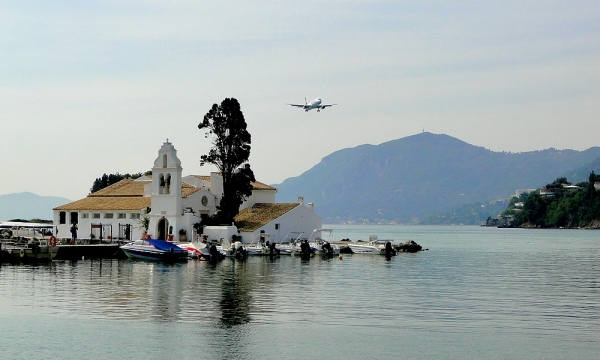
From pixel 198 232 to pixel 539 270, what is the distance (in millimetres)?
32323

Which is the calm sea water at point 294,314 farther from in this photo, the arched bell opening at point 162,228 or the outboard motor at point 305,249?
the arched bell opening at point 162,228

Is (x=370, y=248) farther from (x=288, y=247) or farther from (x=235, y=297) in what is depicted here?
(x=235, y=297)

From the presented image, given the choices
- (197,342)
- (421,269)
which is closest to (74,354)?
(197,342)

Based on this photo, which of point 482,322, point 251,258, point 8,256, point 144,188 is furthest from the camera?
point 144,188

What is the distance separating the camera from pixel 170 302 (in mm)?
42375

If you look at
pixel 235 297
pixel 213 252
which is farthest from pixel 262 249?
pixel 235 297

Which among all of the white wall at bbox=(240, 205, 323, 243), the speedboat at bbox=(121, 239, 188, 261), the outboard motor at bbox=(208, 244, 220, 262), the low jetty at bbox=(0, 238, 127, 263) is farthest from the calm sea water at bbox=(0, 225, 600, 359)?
the white wall at bbox=(240, 205, 323, 243)

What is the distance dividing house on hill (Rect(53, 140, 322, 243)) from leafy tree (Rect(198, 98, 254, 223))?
2471 millimetres

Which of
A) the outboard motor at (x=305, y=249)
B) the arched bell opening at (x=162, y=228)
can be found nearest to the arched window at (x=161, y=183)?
the arched bell opening at (x=162, y=228)

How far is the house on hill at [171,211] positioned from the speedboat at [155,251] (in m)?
6.61

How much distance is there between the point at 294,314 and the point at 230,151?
5163cm

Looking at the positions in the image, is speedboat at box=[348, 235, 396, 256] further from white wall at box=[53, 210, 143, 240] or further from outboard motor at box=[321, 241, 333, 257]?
white wall at box=[53, 210, 143, 240]

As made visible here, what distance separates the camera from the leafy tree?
288 ft

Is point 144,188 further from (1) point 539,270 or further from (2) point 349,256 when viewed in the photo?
(1) point 539,270
